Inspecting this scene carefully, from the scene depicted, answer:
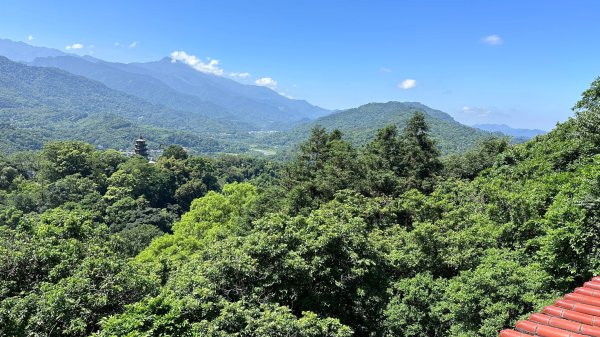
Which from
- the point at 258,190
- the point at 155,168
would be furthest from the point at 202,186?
the point at 258,190

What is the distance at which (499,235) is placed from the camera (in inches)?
537

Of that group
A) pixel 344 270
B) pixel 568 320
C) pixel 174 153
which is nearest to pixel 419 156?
pixel 344 270

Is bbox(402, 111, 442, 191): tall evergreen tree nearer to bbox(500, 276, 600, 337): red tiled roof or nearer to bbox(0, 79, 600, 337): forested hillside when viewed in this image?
bbox(0, 79, 600, 337): forested hillside

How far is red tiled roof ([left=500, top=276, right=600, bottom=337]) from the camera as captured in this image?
130 inches

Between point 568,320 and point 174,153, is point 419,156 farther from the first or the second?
point 174,153

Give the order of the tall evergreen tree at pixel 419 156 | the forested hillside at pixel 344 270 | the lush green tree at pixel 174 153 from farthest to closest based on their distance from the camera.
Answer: the lush green tree at pixel 174 153 < the tall evergreen tree at pixel 419 156 < the forested hillside at pixel 344 270

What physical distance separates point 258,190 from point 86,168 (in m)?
36.3

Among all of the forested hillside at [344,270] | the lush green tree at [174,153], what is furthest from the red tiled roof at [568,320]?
the lush green tree at [174,153]

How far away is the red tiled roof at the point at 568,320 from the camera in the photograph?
3.30 m

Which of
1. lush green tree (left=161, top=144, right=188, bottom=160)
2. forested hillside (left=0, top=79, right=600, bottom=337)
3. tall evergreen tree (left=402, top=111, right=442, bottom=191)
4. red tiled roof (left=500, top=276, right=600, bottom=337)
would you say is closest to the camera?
red tiled roof (left=500, top=276, right=600, bottom=337)

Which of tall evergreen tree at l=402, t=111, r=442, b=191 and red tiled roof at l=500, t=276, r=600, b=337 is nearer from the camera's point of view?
red tiled roof at l=500, t=276, r=600, b=337

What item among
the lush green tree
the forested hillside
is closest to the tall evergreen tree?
the forested hillside

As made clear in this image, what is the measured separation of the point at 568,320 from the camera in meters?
3.47

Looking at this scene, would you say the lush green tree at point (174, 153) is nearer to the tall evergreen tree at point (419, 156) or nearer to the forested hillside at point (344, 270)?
the tall evergreen tree at point (419, 156)
